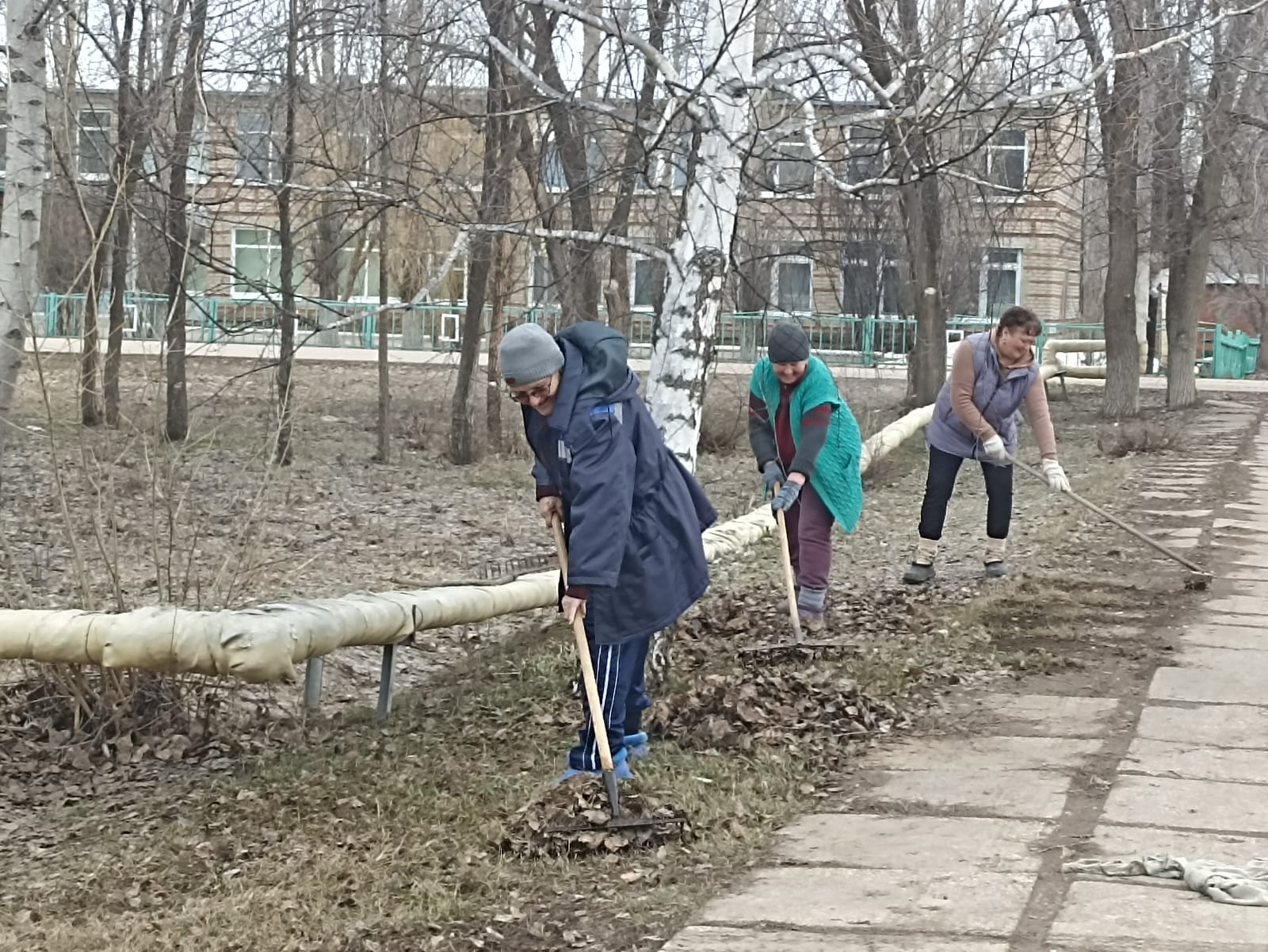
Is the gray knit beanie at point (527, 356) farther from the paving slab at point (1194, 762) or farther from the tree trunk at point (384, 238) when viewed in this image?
the paving slab at point (1194, 762)

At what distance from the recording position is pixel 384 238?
1416 centimetres

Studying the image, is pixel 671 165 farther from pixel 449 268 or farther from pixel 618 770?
pixel 618 770

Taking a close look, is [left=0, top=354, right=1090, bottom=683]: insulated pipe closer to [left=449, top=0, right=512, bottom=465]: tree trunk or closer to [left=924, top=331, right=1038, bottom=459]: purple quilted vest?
[left=449, top=0, right=512, bottom=465]: tree trunk

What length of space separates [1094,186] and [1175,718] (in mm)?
18327

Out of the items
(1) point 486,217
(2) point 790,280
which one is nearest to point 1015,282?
(2) point 790,280

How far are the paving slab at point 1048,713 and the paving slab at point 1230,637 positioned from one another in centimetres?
115

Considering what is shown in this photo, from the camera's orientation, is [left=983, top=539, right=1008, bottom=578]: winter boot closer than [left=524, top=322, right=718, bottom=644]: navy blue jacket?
No

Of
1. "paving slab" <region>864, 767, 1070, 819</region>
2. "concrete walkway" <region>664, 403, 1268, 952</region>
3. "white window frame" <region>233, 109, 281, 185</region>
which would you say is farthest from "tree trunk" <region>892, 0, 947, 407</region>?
"paving slab" <region>864, 767, 1070, 819</region>

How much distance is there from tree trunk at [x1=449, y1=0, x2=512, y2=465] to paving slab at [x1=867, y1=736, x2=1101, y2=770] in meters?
2.76

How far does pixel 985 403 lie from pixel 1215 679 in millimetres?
2366

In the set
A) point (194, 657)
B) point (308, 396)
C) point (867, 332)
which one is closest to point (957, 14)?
point (194, 657)

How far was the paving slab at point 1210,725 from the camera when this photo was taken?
18.2ft

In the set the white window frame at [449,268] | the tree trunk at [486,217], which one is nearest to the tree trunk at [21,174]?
the white window frame at [449,268]

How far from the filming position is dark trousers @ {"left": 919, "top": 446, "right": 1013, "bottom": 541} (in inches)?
338
